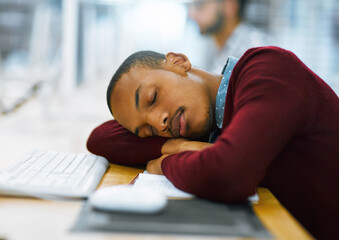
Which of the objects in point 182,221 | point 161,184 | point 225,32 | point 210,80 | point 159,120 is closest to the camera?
point 182,221

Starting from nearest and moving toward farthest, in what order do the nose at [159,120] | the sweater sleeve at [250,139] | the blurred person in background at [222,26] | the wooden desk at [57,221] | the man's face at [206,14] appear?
the wooden desk at [57,221] → the sweater sleeve at [250,139] → the nose at [159,120] → the blurred person in background at [222,26] → the man's face at [206,14]

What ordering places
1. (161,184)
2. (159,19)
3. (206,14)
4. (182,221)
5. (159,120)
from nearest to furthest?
1. (182,221)
2. (161,184)
3. (159,120)
4. (206,14)
5. (159,19)

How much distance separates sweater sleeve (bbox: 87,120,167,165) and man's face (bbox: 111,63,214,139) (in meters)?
0.06

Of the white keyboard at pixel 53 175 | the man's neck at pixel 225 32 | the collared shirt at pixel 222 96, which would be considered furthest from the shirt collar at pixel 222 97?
the man's neck at pixel 225 32

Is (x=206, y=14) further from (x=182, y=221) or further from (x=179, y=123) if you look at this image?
(x=182, y=221)

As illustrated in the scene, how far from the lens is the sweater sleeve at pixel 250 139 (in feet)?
2.19

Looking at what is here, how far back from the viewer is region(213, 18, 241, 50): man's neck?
9.43 ft

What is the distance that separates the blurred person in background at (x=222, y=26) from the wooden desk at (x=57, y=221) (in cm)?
220

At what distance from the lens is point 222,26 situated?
293cm

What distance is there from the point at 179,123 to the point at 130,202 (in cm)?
42

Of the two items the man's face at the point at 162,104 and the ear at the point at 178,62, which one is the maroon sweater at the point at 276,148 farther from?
the ear at the point at 178,62

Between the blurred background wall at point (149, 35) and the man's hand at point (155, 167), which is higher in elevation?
the blurred background wall at point (149, 35)

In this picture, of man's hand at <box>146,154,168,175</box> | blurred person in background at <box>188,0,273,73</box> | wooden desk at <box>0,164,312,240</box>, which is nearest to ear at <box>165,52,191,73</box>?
man's hand at <box>146,154,168,175</box>

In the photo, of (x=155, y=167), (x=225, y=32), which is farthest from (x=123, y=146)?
(x=225, y=32)
